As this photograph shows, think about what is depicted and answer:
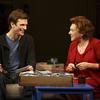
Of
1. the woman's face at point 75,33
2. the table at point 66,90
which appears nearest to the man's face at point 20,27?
the woman's face at point 75,33

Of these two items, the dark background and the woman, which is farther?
the dark background

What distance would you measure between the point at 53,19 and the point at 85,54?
2.93 meters

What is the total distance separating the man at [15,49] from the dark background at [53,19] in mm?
2387

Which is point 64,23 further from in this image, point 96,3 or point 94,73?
point 94,73

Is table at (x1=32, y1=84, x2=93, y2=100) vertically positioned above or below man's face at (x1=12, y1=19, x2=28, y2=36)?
below

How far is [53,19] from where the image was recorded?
880cm

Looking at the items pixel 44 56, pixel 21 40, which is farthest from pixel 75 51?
pixel 44 56

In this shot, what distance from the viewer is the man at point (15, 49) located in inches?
245

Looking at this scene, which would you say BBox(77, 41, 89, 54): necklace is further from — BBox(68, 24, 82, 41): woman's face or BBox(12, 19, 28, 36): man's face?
BBox(12, 19, 28, 36): man's face

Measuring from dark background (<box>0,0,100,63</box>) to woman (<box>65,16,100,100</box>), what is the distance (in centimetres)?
260

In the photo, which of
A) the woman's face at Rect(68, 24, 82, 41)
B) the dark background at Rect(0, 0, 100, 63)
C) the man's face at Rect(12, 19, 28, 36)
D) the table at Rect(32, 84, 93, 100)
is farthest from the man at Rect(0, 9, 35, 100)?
the dark background at Rect(0, 0, 100, 63)

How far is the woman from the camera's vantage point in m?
5.82

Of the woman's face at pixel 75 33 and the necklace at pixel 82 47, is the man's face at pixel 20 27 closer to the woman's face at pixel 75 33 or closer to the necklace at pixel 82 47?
the woman's face at pixel 75 33

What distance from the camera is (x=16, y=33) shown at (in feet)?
20.6
